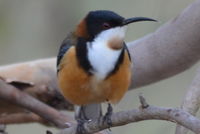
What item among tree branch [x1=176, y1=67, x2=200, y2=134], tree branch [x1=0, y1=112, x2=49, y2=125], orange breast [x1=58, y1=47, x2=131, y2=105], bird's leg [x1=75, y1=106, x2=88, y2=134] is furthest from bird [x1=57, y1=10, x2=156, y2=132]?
tree branch [x1=0, y1=112, x2=49, y2=125]

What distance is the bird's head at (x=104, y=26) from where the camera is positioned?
2.51 meters

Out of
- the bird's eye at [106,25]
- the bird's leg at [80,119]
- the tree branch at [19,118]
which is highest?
the tree branch at [19,118]

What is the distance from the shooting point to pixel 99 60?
8.39ft

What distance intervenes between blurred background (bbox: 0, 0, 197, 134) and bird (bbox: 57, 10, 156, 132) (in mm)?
1485

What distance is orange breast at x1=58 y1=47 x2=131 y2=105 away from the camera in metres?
2.54

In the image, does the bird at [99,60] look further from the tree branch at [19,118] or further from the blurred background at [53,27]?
the blurred background at [53,27]

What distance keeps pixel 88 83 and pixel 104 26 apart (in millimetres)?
214

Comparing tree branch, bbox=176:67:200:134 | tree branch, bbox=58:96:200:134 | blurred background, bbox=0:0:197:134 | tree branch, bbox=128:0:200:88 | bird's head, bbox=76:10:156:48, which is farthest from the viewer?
blurred background, bbox=0:0:197:134

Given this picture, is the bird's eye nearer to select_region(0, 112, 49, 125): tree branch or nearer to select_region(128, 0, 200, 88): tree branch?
select_region(128, 0, 200, 88): tree branch

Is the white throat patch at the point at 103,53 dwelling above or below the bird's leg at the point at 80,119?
above

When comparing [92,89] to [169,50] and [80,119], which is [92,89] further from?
[169,50]

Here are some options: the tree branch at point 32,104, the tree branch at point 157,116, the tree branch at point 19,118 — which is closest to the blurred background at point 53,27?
the tree branch at point 19,118

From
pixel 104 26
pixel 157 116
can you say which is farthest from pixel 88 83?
pixel 157 116

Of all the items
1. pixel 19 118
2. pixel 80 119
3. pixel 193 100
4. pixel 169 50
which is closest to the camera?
pixel 193 100
